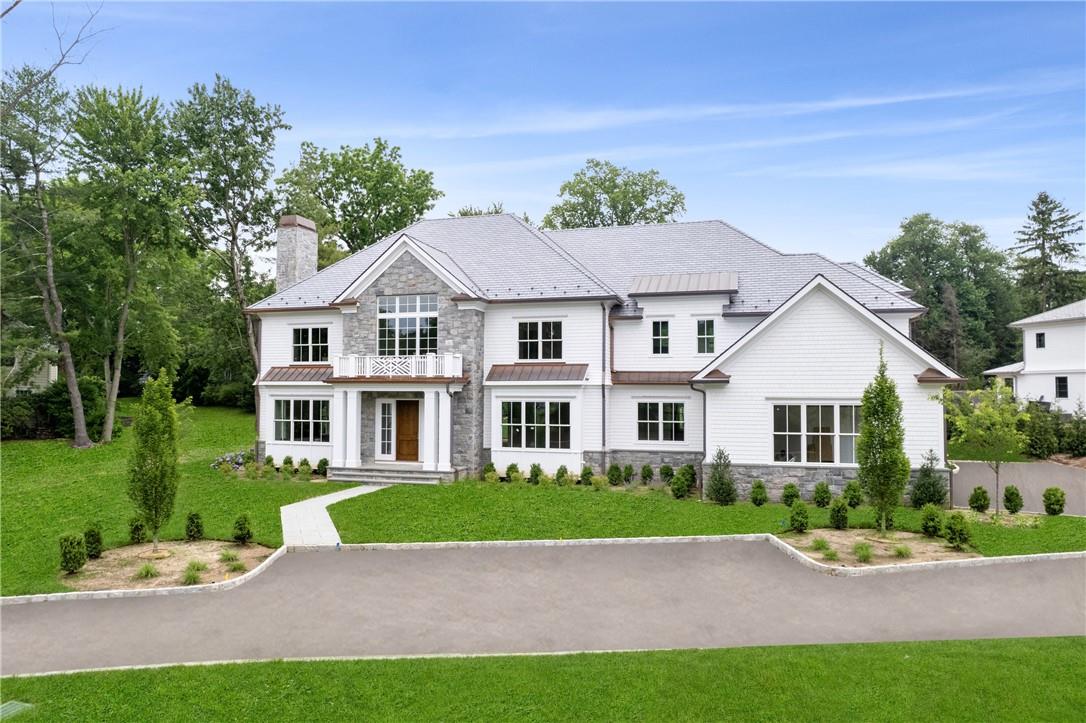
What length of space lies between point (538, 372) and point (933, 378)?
1217cm

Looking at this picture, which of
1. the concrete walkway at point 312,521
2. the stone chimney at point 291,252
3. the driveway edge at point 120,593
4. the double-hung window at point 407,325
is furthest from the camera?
the stone chimney at point 291,252

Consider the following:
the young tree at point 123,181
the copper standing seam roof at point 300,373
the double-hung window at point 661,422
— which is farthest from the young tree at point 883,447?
the young tree at point 123,181

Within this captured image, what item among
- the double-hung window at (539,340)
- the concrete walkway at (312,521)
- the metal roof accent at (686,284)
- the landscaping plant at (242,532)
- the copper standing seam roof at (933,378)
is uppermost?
the metal roof accent at (686,284)

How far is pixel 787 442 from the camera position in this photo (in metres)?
19.6

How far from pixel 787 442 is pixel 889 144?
9.63 meters

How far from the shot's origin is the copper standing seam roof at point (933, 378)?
17938 millimetres

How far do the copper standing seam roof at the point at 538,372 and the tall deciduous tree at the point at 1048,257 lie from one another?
5092 cm

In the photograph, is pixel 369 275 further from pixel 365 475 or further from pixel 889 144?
pixel 889 144

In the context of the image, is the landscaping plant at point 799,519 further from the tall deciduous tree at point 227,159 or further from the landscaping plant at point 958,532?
the tall deciduous tree at point 227,159

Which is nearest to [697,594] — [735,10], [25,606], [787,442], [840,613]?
[840,613]

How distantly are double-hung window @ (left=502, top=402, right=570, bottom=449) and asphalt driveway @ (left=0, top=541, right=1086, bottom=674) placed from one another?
991 centimetres

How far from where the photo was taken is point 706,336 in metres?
23.5

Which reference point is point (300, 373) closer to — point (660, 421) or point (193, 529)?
point (193, 529)

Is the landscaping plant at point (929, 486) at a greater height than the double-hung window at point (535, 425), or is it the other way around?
the double-hung window at point (535, 425)
